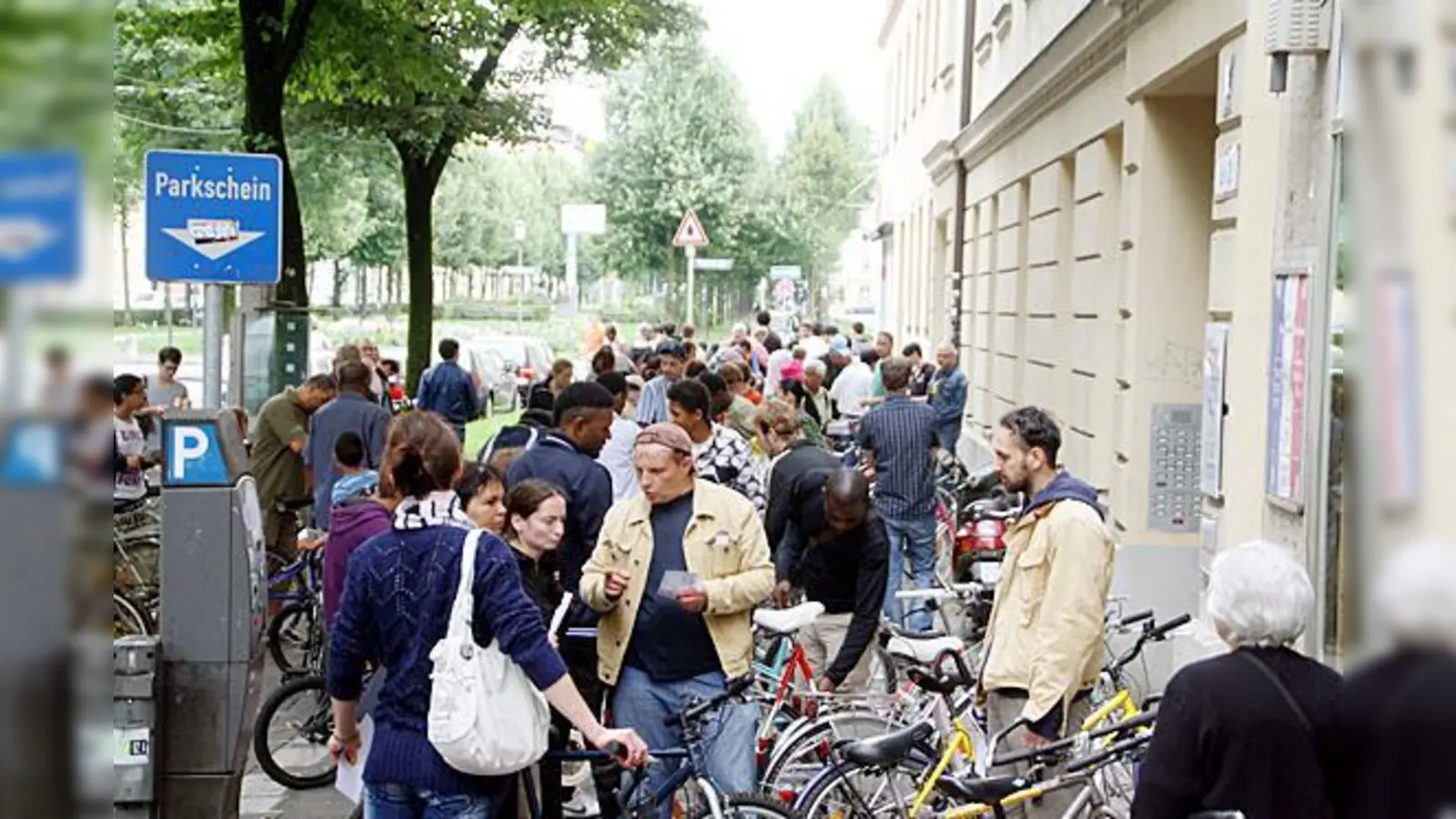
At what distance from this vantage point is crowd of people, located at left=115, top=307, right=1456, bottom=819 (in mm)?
2885

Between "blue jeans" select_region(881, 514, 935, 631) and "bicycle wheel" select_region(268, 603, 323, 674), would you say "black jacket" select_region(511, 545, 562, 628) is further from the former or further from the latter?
"blue jeans" select_region(881, 514, 935, 631)

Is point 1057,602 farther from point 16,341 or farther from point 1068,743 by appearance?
point 16,341

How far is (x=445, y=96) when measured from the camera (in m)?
23.0

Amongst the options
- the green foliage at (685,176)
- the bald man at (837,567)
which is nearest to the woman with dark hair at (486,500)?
the bald man at (837,567)

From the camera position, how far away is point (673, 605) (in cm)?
626

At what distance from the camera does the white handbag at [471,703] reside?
4852 millimetres

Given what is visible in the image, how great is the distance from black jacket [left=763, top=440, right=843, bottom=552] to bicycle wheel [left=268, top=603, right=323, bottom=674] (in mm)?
2495

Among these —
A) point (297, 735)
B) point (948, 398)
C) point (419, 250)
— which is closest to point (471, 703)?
point (297, 735)

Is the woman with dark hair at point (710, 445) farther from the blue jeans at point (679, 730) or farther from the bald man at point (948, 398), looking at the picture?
the bald man at point (948, 398)

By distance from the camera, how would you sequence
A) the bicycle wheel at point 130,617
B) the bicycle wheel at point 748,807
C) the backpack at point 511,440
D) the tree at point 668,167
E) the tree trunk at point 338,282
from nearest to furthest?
the bicycle wheel at point 748,807 → the backpack at point 511,440 → the bicycle wheel at point 130,617 → the tree at point 668,167 → the tree trunk at point 338,282

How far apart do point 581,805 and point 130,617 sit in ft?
10.3

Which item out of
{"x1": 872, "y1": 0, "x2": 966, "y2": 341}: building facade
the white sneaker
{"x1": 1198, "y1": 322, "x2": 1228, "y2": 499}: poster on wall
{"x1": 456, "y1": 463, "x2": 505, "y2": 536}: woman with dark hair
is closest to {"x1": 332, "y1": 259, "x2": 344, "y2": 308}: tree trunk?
{"x1": 872, "y1": 0, "x2": 966, "y2": 341}: building facade

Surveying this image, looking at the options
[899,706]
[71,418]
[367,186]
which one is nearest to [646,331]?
[367,186]

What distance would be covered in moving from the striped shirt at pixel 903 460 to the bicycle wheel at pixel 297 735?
14.1 feet
